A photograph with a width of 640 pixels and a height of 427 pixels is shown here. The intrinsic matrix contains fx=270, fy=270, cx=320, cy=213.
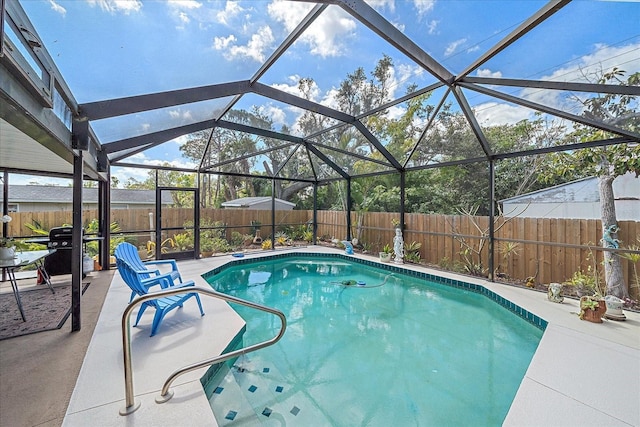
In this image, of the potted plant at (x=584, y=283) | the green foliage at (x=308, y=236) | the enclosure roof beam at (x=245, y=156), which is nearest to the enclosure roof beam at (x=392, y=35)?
the potted plant at (x=584, y=283)

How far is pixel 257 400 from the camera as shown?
2695 millimetres

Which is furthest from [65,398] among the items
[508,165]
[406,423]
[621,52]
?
[508,165]

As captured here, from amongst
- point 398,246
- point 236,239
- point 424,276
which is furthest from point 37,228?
point 424,276

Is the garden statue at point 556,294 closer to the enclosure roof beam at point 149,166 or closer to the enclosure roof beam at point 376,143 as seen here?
the enclosure roof beam at point 376,143

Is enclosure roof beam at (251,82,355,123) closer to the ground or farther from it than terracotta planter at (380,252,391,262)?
farther from it

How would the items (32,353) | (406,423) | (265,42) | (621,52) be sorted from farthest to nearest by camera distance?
(265,42) < (621,52) < (32,353) < (406,423)

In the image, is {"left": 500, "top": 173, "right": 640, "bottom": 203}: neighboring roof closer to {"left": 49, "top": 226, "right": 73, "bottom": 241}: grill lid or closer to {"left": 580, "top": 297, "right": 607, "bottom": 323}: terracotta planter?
{"left": 580, "top": 297, "right": 607, "bottom": 323}: terracotta planter

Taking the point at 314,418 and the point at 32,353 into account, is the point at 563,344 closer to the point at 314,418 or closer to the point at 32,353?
the point at 314,418

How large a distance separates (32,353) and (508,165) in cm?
1322

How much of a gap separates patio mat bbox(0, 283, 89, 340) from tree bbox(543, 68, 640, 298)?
8275mm

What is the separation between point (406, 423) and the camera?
98.7 inches

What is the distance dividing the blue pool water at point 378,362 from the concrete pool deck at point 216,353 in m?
0.36

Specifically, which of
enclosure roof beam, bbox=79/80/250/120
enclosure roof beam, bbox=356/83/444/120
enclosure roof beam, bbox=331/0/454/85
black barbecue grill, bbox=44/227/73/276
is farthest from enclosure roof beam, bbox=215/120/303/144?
enclosure roof beam, bbox=331/0/454/85

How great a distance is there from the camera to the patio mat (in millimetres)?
3561
